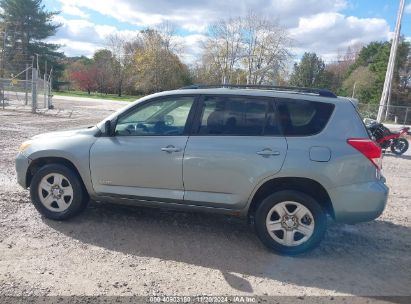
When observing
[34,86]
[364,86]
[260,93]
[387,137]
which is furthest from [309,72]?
[260,93]

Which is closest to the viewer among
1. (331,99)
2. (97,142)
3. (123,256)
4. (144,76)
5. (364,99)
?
(123,256)

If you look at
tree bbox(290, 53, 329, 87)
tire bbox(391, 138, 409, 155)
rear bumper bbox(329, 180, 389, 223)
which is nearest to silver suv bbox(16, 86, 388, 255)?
rear bumper bbox(329, 180, 389, 223)

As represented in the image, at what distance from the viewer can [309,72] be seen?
6512 cm

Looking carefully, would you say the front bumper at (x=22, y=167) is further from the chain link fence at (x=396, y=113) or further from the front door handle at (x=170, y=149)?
the chain link fence at (x=396, y=113)

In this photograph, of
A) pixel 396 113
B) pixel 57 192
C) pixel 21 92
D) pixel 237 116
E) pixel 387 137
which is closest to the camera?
pixel 237 116

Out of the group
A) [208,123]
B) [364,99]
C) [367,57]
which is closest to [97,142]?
[208,123]

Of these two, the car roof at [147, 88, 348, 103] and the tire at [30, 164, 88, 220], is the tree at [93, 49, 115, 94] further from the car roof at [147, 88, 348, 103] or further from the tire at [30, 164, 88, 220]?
the car roof at [147, 88, 348, 103]

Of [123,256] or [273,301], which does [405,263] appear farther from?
[123,256]

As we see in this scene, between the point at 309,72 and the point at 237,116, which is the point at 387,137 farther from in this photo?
the point at 309,72

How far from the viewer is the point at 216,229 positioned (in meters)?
4.84

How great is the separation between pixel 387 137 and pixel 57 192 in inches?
419

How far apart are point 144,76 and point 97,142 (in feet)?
183

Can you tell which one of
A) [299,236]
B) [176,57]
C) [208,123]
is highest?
[176,57]

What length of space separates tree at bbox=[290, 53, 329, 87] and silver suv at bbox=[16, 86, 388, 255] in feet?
202
